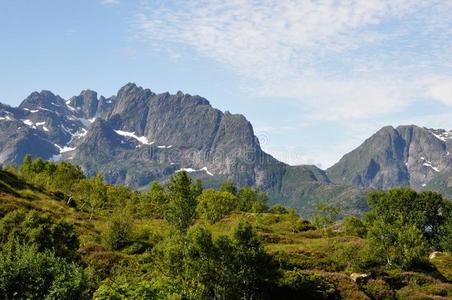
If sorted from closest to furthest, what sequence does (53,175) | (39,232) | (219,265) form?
(219,265) < (39,232) < (53,175)

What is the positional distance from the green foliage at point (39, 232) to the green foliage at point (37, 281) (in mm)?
14980

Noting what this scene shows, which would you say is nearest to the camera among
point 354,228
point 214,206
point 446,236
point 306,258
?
point 306,258

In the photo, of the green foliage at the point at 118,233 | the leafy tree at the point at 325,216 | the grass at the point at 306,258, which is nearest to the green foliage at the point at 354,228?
the leafy tree at the point at 325,216

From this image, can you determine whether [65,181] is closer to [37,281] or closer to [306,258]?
[306,258]

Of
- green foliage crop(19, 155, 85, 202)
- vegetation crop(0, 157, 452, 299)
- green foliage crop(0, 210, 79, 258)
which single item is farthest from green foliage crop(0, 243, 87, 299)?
green foliage crop(19, 155, 85, 202)

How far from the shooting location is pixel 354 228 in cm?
11075

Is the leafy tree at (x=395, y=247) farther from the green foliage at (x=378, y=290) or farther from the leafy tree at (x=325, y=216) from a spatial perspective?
the leafy tree at (x=325, y=216)

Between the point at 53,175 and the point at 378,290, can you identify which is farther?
the point at 53,175

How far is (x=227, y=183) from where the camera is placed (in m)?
167

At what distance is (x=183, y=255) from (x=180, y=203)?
91.3 ft

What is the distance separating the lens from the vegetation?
108 ft

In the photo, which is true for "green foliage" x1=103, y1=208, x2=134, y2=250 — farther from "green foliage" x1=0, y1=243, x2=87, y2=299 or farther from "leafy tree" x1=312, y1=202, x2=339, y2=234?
"leafy tree" x1=312, y1=202, x2=339, y2=234

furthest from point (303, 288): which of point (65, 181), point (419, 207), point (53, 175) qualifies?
point (419, 207)

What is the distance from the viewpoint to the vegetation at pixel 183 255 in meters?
32.9
